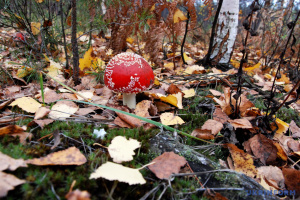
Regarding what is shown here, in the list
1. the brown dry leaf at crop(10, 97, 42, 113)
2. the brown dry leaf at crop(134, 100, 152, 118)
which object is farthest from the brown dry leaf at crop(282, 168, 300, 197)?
the brown dry leaf at crop(10, 97, 42, 113)

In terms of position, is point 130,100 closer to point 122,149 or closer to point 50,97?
point 50,97

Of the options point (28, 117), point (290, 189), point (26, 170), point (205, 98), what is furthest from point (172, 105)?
point (26, 170)

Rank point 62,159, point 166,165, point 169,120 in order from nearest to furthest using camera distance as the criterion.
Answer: point 62,159
point 166,165
point 169,120

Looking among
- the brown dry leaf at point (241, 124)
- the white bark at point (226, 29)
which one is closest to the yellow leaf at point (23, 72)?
the brown dry leaf at point (241, 124)

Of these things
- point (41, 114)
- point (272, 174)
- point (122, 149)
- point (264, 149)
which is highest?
point (41, 114)

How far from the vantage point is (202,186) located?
1143 mm

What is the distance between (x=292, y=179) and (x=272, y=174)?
13 centimetres

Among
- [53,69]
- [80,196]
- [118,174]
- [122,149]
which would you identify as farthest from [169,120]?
[53,69]

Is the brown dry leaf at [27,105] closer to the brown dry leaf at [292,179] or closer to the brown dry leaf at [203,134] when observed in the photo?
the brown dry leaf at [203,134]

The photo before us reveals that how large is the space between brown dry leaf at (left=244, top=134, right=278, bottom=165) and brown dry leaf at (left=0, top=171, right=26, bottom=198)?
1.66 meters

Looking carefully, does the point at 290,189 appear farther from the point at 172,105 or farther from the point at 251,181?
the point at 172,105

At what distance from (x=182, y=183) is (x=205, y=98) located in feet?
5.13

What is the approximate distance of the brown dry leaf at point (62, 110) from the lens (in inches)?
63.1

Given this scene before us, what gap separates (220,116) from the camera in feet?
6.47
